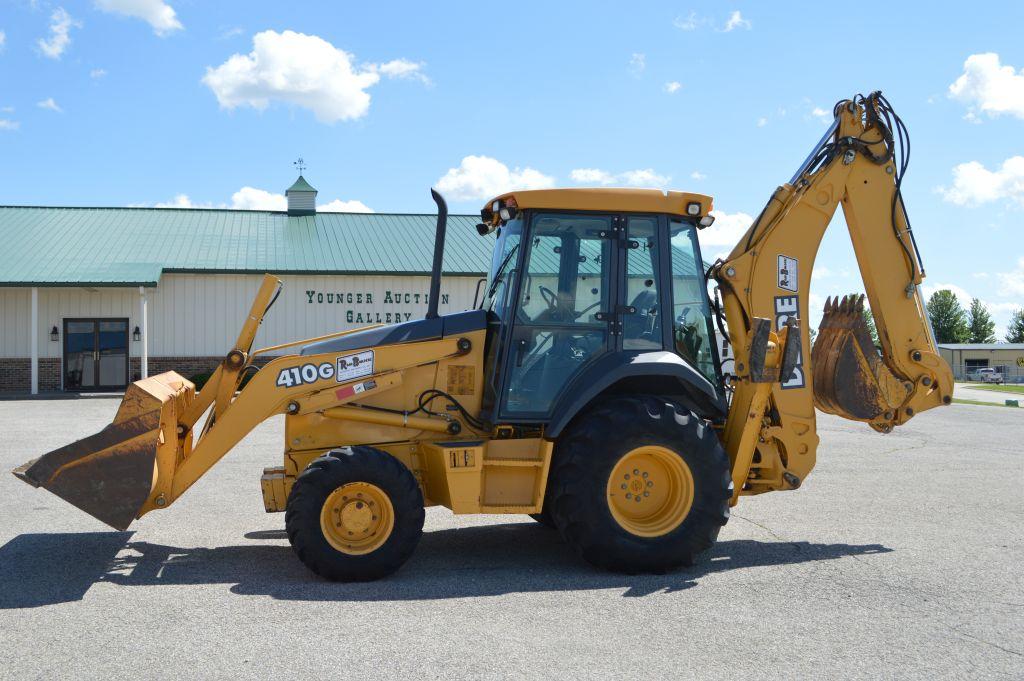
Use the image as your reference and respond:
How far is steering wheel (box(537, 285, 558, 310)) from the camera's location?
6.57 meters

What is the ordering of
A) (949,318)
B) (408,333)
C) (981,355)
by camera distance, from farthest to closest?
(949,318)
(981,355)
(408,333)

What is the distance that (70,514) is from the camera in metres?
8.34

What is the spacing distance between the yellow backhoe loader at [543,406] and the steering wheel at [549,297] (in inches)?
0.5

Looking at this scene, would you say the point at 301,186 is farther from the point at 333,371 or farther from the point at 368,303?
the point at 333,371

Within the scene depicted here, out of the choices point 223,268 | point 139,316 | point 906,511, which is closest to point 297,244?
point 223,268

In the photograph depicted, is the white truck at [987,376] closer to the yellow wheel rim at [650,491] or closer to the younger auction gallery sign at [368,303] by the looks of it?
the younger auction gallery sign at [368,303]

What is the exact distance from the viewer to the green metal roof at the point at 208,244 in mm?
26281

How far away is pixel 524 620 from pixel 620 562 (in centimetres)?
126

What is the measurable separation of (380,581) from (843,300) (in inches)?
172

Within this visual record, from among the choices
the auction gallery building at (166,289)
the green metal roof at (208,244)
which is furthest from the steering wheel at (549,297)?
the green metal roof at (208,244)

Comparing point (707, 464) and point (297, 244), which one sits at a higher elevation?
point (297, 244)

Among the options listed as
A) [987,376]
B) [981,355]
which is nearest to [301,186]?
[987,376]

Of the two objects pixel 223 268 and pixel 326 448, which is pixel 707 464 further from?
pixel 223 268

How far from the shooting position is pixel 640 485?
6.48m
